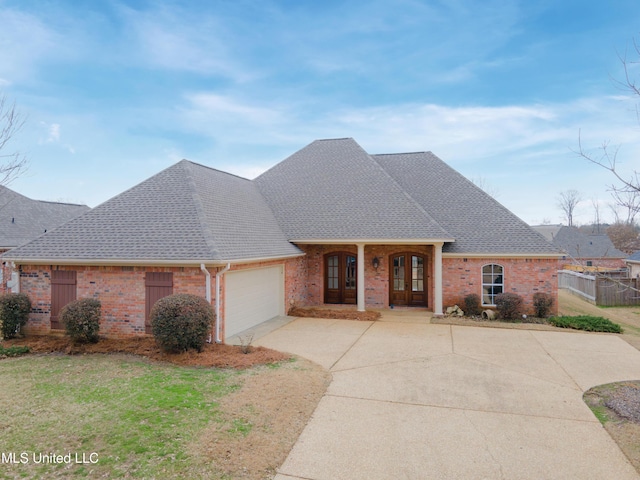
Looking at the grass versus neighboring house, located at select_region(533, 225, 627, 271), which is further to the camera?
neighboring house, located at select_region(533, 225, 627, 271)

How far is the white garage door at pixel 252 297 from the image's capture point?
1029 centimetres

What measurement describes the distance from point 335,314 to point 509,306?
20.5ft

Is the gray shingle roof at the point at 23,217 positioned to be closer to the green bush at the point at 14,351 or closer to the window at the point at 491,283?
the green bush at the point at 14,351

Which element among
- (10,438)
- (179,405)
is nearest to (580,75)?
(179,405)

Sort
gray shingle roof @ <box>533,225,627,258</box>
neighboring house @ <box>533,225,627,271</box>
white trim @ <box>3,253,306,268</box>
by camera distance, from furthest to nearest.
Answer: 1. gray shingle roof @ <box>533,225,627,258</box>
2. neighboring house @ <box>533,225,627,271</box>
3. white trim @ <box>3,253,306,268</box>

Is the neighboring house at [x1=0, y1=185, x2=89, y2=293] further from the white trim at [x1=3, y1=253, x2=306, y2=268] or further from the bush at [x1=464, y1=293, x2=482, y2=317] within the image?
the bush at [x1=464, y1=293, x2=482, y2=317]

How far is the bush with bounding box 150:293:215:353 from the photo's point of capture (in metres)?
8.04

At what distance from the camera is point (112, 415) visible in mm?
5250

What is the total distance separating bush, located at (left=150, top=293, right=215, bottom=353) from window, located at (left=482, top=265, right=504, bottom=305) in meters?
10.7

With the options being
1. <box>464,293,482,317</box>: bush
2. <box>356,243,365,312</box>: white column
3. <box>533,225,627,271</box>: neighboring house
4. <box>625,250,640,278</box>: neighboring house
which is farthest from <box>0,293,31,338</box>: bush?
<box>533,225,627,271</box>: neighboring house

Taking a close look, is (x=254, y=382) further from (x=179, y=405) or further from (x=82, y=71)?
(x=82, y=71)

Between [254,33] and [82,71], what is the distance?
6.30 m

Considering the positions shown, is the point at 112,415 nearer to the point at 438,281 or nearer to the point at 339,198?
the point at 438,281

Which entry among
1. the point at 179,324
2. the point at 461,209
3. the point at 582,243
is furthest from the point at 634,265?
the point at 179,324
